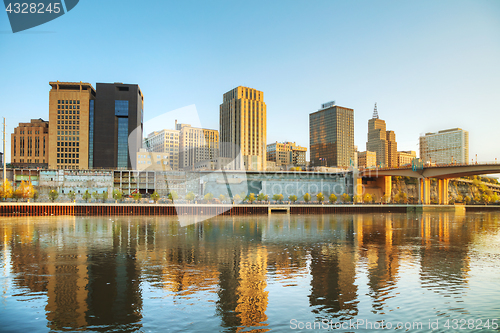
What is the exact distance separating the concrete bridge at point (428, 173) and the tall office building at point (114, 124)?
117655mm

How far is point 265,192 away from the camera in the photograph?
151375mm

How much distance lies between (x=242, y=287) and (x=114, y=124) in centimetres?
17864

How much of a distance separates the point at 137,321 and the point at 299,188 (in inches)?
5497

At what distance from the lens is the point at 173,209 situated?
101m

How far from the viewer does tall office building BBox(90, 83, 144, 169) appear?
183250mm

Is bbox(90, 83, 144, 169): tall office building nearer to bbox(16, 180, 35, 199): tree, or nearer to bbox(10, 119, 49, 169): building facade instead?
bbox(10, 119, 49, 169): building facade

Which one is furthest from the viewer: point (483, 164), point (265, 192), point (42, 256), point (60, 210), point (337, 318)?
point (265, 192)

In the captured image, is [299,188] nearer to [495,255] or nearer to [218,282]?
[495,255]

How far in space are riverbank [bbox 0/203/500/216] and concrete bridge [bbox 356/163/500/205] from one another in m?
11.6

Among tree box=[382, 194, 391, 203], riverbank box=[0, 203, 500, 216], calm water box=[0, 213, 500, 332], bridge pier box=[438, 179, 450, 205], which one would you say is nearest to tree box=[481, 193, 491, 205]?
bridge pier box=[438, 179, 450, 205]

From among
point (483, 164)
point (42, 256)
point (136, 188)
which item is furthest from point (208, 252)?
point (136, 188)

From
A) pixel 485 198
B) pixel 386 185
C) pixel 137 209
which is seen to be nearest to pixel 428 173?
pixel 386 185

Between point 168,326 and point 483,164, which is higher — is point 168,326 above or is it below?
below

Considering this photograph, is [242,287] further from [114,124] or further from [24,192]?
[114,124]
